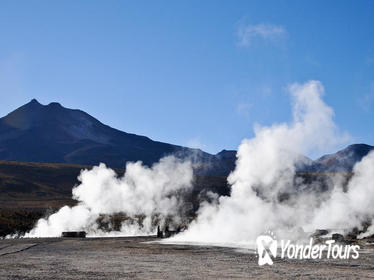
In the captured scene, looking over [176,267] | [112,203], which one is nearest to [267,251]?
[176,267]

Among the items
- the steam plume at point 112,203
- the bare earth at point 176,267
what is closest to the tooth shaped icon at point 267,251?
the bare earth at point 176,267

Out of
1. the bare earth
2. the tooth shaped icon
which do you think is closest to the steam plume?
the tooth shaped icon

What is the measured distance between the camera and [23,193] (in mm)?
131000

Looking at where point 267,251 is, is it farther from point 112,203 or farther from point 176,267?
point 112,203

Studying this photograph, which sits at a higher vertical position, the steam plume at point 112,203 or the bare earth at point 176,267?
the steam plume at point 112,203

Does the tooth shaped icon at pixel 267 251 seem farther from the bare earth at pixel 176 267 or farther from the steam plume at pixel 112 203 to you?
the steam plume at pixel 112 203

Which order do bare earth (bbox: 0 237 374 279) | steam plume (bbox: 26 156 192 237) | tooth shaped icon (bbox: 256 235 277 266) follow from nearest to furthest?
bare earth (bbox: 0 237 374 279) → tooth shaped icon (bbox: 256 235 277 266) → steam plume (bbox: 26 156 192 237)

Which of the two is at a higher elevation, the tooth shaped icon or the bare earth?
the tooth shaped icon

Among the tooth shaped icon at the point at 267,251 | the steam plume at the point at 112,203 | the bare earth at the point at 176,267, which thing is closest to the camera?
the bare earth at the point at 176,267

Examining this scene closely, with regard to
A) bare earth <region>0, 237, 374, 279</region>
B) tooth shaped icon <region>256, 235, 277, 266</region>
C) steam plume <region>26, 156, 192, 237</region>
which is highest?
steam plume <region>26, 156, 192, 237</region>

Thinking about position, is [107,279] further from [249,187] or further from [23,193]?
[23,193]

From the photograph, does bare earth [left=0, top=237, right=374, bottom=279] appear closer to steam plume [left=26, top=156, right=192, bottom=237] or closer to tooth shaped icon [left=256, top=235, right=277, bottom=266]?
tooth shaped icon [left=256, top=235, right=277, bottom=266]

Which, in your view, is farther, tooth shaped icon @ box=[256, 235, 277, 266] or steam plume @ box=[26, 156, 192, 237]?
steam plume @ box=[26, 156, 192, 237]

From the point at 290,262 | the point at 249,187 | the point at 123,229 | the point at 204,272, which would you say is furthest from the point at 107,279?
the point at 123,229
